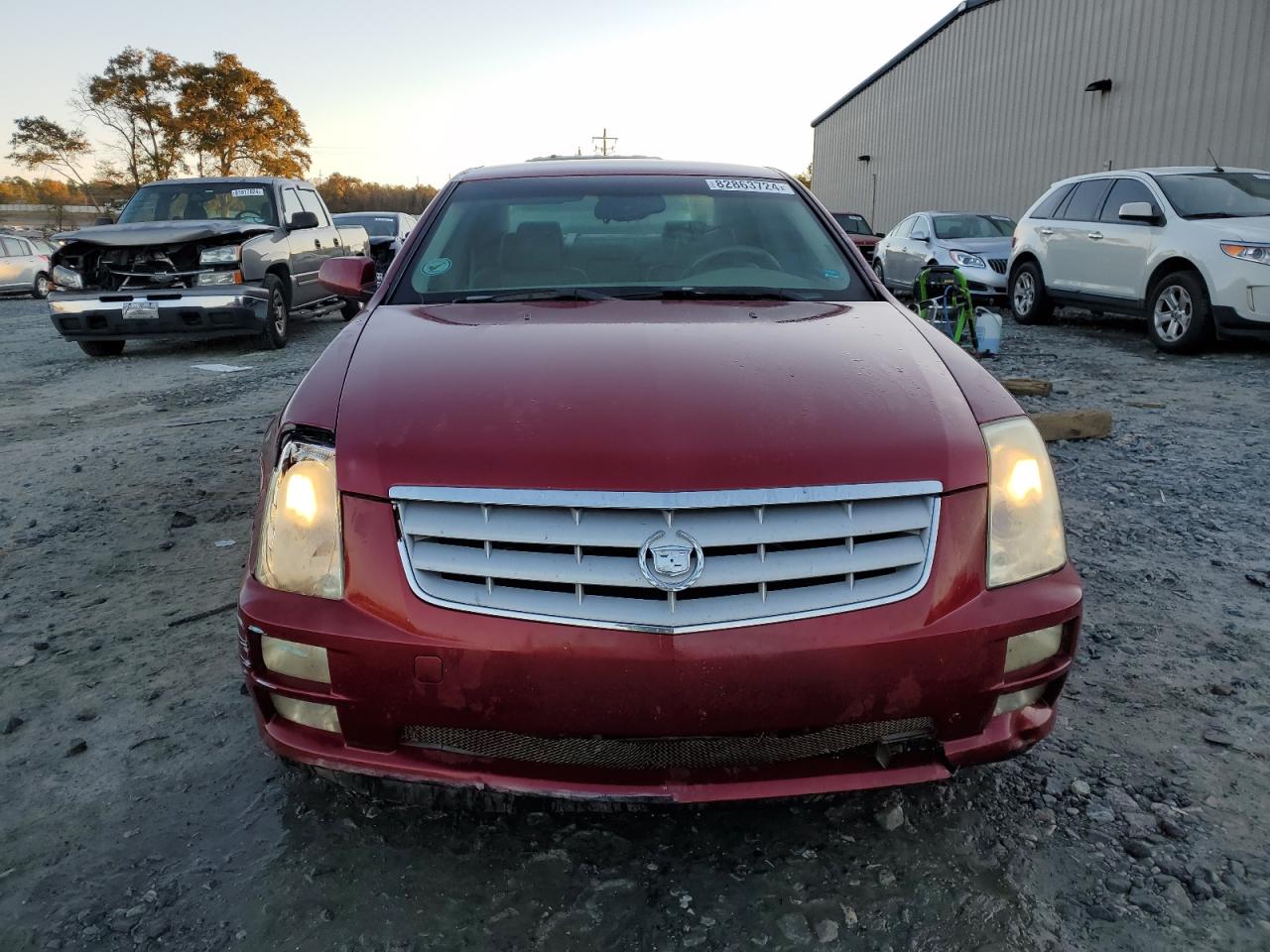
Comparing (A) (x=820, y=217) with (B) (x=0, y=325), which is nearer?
(A) (x=820, y=217)

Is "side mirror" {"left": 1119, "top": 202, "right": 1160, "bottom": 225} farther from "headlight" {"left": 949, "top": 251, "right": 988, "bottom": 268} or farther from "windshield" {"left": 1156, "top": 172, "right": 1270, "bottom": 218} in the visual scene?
"headlight" {"left": 949, "top": 251, "right": 988, "bottom": 268}

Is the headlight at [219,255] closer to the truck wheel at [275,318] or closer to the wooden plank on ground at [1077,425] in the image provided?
the truck wheel at [275,318]

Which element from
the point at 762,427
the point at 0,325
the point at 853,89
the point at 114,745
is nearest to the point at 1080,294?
the point at 762,427

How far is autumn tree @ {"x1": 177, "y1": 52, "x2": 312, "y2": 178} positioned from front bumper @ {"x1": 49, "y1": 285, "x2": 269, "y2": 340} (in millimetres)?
32322

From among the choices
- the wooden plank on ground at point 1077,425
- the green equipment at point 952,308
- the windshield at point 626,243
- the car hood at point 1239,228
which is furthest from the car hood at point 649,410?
the car hood at point 1239,228

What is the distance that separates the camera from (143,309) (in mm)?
8844

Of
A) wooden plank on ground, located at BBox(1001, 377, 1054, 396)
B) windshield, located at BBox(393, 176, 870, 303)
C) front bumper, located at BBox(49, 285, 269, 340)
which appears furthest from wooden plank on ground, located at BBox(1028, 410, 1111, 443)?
front bumper, located at BBox(49, 285, 269, 340)

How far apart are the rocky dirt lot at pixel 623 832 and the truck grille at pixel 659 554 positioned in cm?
57

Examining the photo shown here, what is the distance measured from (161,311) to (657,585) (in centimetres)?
869

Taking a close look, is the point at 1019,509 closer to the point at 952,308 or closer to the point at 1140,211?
the point at 1140,211

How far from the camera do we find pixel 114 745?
2.37 metres

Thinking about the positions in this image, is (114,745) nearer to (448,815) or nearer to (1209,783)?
(448,815)

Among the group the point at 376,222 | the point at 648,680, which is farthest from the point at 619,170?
the point at 376,222

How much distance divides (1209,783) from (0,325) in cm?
1636
